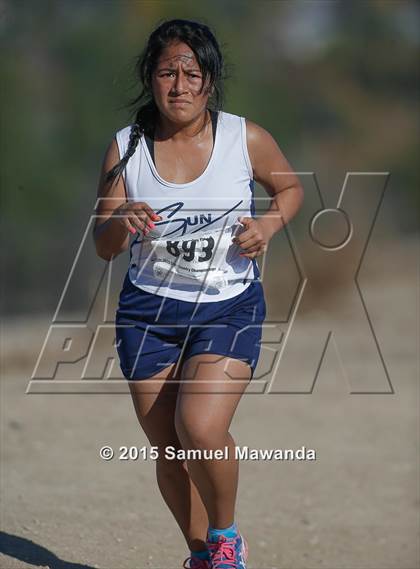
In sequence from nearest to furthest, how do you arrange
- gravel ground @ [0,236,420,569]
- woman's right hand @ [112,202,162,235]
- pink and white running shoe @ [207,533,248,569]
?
woman's right hand @ [112,202,162,235] → pink and white running shoe @ [207,533,248,569] → gravel ground @ [0,236,420,569]

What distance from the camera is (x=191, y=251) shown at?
11.9ft

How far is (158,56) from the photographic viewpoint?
363 centimetres

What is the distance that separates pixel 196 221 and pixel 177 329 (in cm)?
42

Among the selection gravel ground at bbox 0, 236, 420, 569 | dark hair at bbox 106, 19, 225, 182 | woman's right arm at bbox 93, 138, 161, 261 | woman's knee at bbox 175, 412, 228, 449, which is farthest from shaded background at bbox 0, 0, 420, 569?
woman's knee at bbox 175, 412, 228, 449

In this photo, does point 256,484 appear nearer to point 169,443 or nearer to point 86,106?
point 169,443

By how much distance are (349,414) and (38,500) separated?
362 cm

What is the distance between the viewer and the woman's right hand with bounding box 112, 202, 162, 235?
3.43m

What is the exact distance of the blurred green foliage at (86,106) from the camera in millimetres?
16047

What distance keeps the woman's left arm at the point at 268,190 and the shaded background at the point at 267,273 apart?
51 cm

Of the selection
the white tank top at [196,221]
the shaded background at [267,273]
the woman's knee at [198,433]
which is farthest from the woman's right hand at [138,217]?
the shaded background at [267,273]

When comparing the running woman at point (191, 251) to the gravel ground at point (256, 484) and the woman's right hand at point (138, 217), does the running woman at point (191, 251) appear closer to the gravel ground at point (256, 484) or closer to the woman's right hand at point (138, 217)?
the woman's right hand at point (138, 217)

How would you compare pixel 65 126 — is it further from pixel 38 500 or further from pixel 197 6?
pixel 38 500

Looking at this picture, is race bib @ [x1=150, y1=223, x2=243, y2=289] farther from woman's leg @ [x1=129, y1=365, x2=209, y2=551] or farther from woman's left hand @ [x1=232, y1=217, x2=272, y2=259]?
woman's leg @ [x1=129, y1=365, x2=209, y2=551]

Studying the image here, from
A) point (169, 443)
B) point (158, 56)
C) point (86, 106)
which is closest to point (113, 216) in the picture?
point (158, 56)
